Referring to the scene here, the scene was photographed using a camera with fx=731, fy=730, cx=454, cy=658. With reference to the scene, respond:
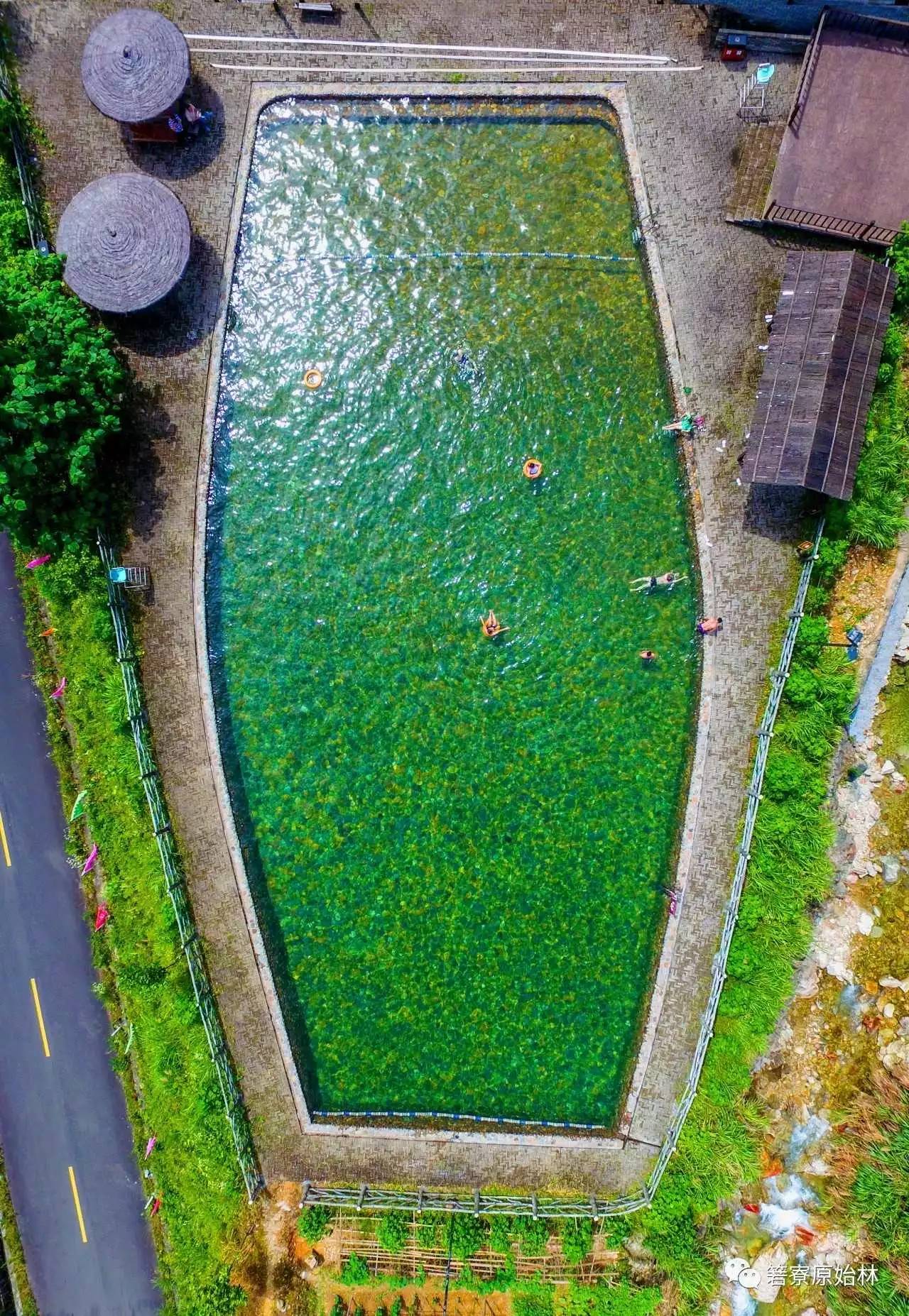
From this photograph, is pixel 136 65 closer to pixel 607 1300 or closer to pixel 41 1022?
pixel 41 1022

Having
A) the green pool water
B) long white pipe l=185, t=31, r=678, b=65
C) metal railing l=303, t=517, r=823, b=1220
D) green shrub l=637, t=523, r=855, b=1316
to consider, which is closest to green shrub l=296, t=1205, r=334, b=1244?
metal railing l=303, t=517, r=823, b=1220

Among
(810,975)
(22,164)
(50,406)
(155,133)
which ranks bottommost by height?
(810,975)

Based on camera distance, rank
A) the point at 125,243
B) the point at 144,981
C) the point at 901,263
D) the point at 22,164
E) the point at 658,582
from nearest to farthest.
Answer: the point at 125,243 → the point at 901,263 → the point at 22,164 → the point at 144,981 → the point at 658,582

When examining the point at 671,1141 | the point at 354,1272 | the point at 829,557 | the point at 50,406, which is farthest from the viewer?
the point at 671,1141

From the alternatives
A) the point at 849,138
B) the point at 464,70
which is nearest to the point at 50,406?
the point at 464,70

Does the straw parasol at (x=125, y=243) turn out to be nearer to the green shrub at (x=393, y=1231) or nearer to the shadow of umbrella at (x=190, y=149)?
the shadow of umbrella at (x=190, y=149)

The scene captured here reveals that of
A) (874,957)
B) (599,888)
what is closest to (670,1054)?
(599,888)

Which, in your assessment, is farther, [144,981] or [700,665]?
[700,665]

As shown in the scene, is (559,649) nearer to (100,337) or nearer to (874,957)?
(874,957)

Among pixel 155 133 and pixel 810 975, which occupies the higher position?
pixel 155 133
